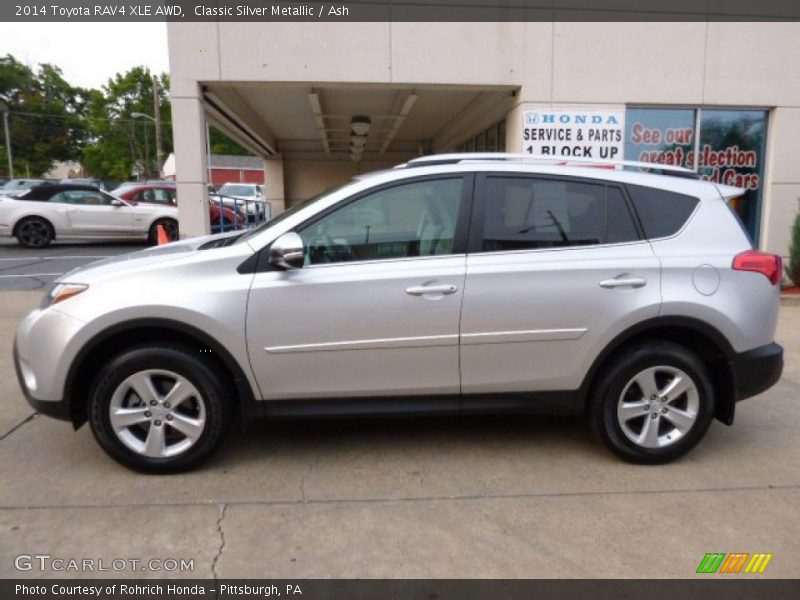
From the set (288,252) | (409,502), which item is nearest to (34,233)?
(288,252)

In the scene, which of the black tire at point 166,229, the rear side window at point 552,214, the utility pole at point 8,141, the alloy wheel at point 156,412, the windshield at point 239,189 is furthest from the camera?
the utility pole at point 8,141

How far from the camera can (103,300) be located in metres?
3.34

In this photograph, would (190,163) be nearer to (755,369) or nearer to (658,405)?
(658,405)

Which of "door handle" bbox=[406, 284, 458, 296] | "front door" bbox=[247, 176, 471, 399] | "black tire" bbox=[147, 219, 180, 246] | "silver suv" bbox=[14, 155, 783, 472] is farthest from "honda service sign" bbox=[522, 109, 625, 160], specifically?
"black tire" bbox=[147, 219, 180, 246]

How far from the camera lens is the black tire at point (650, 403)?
11.9ft

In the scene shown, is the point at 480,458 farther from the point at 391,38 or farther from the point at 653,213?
the point at 391,38

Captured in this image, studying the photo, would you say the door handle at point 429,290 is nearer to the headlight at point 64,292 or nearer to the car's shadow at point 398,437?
the car's shadow at point 398,437

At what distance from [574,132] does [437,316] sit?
18.8 ft

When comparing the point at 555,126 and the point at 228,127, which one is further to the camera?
the point at 228,127

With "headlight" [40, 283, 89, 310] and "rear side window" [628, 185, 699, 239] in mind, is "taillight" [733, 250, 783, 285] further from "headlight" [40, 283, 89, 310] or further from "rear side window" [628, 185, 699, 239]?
"headlight" [40, 283, 89, 310]

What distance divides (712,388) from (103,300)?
11.7 feet

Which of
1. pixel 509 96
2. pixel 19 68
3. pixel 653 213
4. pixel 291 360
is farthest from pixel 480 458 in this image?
pixel 19 68

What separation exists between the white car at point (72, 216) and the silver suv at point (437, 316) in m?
12.1

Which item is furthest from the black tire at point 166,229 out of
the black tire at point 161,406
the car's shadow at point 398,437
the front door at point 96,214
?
the black tire at point 161,406
